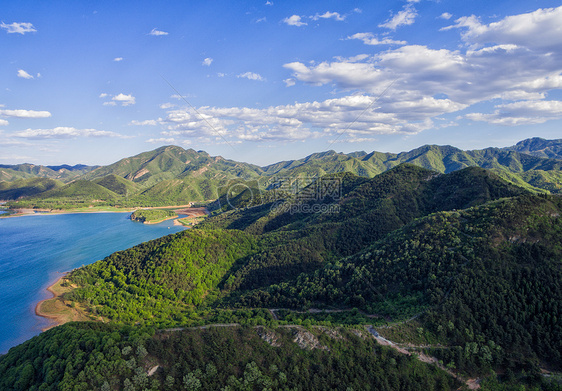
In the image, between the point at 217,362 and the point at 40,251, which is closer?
the point at 217,362

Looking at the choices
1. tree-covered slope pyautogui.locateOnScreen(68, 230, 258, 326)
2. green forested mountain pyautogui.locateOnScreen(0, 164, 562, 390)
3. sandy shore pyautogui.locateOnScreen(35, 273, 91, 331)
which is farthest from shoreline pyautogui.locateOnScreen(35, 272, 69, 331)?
green forested mountain pyautogui.locateOnScreen(0, 164, 562, 390)

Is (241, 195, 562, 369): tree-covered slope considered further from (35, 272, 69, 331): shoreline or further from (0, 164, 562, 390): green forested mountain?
(35, 272, 69, 331): shoreline

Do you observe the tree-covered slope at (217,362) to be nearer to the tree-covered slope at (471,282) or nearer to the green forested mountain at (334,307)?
the green forested mountain at (334,307)

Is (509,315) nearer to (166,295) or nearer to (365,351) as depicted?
(365,351)

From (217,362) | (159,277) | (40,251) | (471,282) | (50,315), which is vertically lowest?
(50,315)

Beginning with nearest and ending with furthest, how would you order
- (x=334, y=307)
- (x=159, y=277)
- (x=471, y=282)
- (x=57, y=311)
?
(x=471, y=282) < (x=334, y=307) < (x=57, y=311) < (x=159, y=277)

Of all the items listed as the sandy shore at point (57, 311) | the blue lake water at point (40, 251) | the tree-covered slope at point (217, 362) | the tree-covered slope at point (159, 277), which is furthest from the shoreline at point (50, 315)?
the tree-covered slope at point (217, 362)

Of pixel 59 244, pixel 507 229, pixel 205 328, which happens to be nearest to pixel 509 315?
pixel 507 229

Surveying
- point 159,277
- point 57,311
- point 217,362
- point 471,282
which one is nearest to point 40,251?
point 57,311

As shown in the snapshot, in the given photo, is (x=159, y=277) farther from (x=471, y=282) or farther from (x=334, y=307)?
(x=471, y=282)
